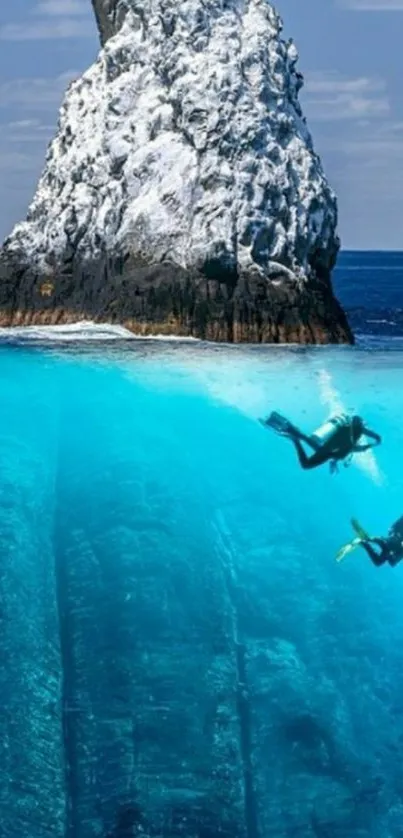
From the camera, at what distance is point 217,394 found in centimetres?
2447

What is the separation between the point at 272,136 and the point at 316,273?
302 centimetres

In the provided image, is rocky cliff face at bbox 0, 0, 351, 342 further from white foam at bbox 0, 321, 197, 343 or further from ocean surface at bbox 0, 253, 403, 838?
ocean surface at bbox 0, 253, 403, 838

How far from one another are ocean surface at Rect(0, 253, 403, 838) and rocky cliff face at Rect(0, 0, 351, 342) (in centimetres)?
650

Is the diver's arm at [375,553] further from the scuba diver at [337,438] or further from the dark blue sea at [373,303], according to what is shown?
the dark blue sea at [373,303]

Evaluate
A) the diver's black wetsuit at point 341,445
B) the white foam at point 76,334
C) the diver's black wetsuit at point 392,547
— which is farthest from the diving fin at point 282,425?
the white foam at point 76,334

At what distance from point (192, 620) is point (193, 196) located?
52.0 ft

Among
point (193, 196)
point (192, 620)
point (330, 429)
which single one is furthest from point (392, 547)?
point (193, 196)

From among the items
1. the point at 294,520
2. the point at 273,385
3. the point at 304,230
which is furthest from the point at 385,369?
the point at 294,520

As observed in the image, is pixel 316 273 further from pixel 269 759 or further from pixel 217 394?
pixel 269 759

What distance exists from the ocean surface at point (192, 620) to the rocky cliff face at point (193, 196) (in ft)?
21.3

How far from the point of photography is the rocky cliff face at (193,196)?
103 ft

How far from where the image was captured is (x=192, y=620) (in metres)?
17.3

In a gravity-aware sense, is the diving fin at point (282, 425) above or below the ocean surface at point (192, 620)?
above

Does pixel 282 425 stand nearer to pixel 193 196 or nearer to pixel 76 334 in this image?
pixel 193 196
